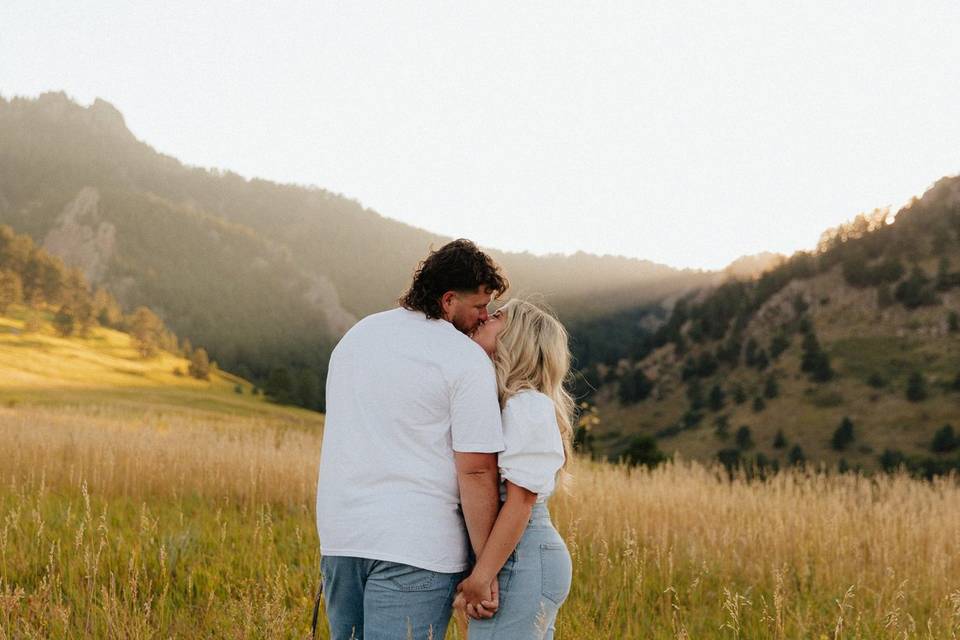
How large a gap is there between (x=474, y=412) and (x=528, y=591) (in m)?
0.74

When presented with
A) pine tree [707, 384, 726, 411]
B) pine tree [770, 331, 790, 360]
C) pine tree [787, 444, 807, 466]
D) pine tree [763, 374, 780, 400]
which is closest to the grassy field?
pine tree [787, 444, 807, 466]

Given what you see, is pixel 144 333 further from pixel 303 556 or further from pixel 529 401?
pixel 529 401

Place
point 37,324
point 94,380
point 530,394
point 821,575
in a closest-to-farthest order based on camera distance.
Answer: point 530,394
point 821,575
point 94,380
point 37,324

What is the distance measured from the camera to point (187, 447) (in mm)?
10758

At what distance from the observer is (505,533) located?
2.63m

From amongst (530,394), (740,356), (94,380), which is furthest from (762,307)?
(530,394)

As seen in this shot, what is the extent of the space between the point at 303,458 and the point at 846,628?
306 inches

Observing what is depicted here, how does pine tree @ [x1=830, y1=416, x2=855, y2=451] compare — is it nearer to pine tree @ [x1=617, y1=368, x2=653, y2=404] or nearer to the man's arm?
pine tree @ [x1=617, y1=368, x2=653, y2=404]

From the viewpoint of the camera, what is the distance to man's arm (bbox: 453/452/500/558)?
2600mm

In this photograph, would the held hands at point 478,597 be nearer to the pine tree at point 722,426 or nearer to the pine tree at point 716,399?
the pine tree at point 722,426

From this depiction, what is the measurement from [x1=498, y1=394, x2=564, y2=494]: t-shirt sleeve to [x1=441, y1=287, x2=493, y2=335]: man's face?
0.38 meters

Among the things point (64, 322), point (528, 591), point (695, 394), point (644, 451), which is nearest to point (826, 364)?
point (695, 394)

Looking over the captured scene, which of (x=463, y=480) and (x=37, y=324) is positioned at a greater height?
(x=463, y=480)

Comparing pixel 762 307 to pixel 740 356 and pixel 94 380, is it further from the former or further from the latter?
pixel 94 380
